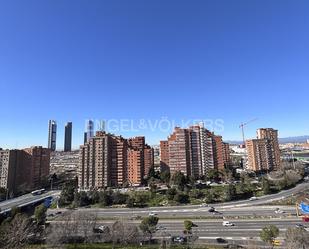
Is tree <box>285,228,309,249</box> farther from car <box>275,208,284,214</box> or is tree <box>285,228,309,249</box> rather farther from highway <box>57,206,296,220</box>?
car <box>275,208,284,214</box>

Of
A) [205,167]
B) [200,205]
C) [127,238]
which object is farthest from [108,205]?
[205,167]

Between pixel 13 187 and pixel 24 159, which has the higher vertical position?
pixel 24 159

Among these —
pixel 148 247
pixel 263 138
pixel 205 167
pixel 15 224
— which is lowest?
pixel 148 247

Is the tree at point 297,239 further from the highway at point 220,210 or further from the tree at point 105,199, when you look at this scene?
the tree at point 105,199

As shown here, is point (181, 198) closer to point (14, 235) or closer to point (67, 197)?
point (67, 197)

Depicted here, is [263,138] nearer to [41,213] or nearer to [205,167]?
[205,167]

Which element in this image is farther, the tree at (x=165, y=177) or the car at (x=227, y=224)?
the tree at (x=165, y=177)

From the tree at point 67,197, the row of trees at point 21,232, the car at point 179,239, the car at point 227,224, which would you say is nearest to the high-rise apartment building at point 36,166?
the tree at point 67,197

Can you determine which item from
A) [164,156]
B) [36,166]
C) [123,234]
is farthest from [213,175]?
[36,166]
